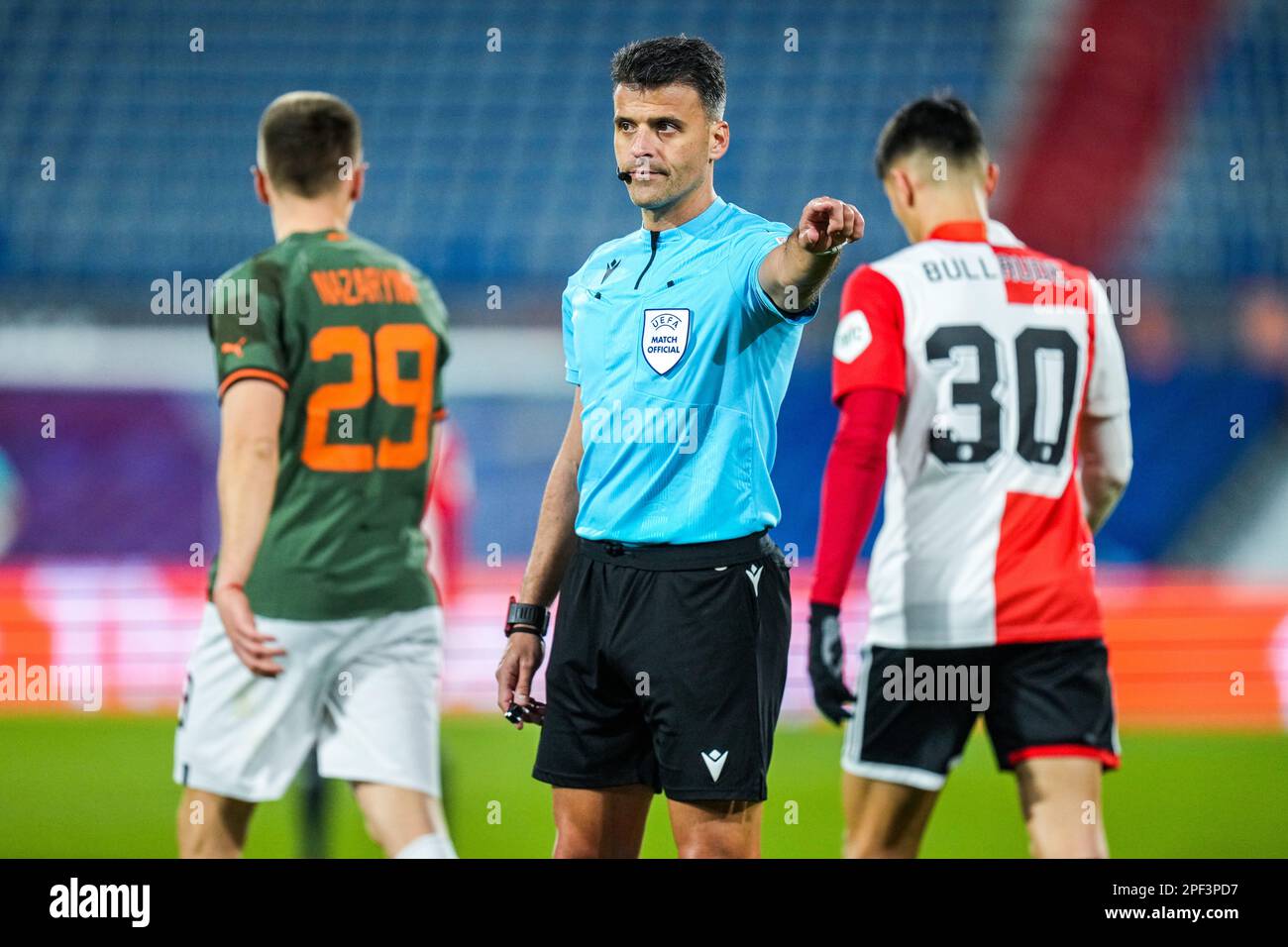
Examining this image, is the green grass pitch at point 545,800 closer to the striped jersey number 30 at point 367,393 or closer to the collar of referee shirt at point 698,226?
the striped jersey number 30 at point 367,393

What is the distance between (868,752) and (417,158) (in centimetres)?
854

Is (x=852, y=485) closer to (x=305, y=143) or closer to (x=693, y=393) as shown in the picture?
(x=693, y=393)

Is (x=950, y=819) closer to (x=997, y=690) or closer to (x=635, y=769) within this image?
(x=997, y=690)

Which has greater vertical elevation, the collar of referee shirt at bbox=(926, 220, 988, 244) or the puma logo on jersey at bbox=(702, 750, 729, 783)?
the collar of referee shirt at bbox=(926, 220, 988, 244)

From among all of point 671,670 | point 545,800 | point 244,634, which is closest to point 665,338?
point 671,670

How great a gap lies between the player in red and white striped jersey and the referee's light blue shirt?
1.17 feet

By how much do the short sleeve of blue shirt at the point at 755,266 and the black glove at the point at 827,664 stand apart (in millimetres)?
676

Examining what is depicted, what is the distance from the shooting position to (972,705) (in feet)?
10.6

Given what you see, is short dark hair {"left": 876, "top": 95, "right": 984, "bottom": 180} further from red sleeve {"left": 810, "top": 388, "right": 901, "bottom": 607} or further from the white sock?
the white sock

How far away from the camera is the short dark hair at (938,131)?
3.50 m

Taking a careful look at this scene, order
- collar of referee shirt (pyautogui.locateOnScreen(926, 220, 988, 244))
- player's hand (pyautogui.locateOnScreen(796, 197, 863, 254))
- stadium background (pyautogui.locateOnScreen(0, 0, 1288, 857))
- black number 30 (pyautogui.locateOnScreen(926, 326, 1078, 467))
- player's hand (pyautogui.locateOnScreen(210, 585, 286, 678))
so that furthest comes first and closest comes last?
1. stadium background (pyautogui.locateOnScreen(0, 0, 1288, 857))
2. collar of referee shirt (pyautogui.locateOnScreen(926, 220, 988, 244))
3. black number 30 (pyautogui.locateOnScreen(926, 326, 1078, 467))
4. player's hand (pyautogui.locateOnScreen(210, 585, 286, 678))
5. player's hand (pyautogui.locateOnScreen(796, 197, 863, 254))

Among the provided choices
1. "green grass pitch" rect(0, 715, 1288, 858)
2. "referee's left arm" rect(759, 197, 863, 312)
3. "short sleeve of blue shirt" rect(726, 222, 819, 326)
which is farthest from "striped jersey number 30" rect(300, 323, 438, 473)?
"green grass pitch" rect(0, 715, 1288, 858)

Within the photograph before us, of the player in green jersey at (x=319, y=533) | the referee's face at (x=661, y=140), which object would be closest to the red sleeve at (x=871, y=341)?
the referee's face at (x=661, y=140)

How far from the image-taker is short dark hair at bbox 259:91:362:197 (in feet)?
11.3
